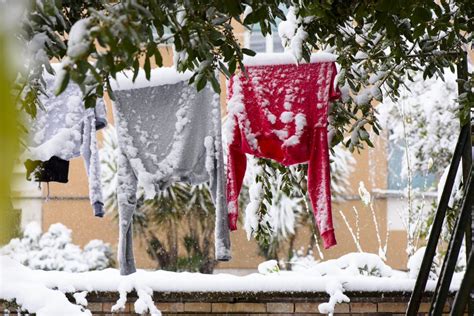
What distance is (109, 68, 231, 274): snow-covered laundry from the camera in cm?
380

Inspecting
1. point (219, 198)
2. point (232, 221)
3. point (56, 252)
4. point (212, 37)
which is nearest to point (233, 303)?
point (232, 221)

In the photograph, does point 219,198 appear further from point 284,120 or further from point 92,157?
point 92,157

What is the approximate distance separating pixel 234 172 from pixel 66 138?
868mm

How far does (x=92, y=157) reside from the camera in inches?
153

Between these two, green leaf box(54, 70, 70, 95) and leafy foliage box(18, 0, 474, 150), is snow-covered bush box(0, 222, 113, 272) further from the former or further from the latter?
green leaf box(54, 70, 70, 95)

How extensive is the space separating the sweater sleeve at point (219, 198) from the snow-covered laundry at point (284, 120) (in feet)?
0.17

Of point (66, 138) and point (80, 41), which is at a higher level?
point (80, 41)

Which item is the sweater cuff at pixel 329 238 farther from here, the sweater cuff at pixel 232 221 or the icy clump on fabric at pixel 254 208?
the icy clump on fabric at pixel 254 208

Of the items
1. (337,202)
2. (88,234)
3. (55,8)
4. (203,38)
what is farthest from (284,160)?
(88,234)

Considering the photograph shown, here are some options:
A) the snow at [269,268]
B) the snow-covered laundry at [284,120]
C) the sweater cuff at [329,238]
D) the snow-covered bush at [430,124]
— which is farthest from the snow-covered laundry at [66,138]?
the snow-covered bush at [430,124]

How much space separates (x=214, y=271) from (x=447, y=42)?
11.5 metres

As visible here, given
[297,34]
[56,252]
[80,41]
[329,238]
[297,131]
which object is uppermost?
[297,34]

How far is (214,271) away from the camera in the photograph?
1398 centimetres

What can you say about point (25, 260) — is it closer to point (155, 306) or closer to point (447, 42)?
point (155, 306)
